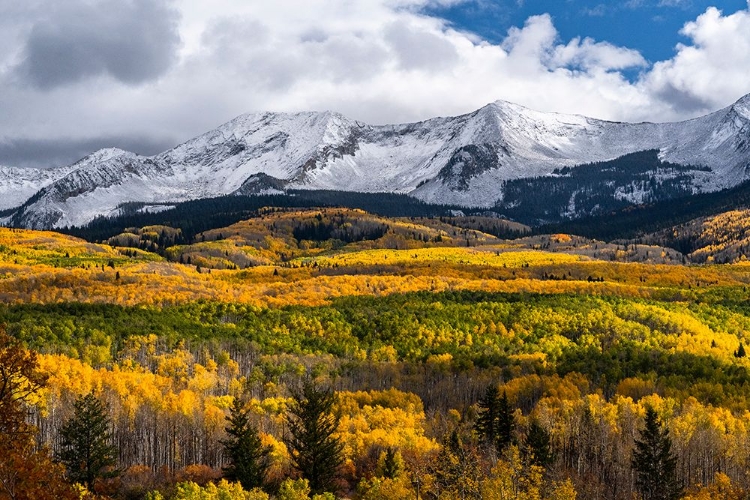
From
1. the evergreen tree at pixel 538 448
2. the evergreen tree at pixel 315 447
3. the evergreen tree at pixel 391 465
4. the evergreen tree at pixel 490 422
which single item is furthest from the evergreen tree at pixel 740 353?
the evergreen tree at pixel 315 447

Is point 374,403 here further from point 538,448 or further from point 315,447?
point 315,447

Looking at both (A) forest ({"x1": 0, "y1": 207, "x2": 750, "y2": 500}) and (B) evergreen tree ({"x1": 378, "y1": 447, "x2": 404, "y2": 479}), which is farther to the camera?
(B) evergreen tree ({"x1": 378, "y1": 447, "x2": 404, "y2": 479})

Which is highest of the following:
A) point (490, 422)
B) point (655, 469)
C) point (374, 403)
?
point (490, 422)

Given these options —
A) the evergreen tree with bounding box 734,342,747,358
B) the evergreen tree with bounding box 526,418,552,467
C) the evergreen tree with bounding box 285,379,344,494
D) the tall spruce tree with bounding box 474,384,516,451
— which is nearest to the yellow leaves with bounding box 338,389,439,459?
the tall spruce tree with bounding box 474,384,516,451

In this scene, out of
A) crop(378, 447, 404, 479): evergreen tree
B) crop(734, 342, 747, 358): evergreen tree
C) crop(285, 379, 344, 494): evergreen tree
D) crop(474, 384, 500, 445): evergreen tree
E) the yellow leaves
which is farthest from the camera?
crop(734, 342, 747, 358): evergreen tree

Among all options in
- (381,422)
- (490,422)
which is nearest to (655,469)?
(490,422)

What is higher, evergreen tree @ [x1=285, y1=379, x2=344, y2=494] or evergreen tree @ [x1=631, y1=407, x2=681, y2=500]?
evergreen tree @ [x1=285, y1=379, x2=344, y2=494]

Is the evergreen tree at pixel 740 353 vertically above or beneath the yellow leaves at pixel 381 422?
above

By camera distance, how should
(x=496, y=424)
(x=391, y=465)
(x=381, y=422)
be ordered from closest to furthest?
(x=391, y=465) → (x=496, y=424) → (x=381, y=422)

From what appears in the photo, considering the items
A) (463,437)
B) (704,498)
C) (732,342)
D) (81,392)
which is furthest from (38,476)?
(732,342)

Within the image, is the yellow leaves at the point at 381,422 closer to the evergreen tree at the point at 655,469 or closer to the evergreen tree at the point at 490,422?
the evergreen tree at the point at 490,422

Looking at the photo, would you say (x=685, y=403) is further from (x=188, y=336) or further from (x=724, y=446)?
(x=188, y=336)

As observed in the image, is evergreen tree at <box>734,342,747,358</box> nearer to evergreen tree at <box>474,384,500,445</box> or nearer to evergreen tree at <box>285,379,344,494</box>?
evergreen tree at <box>474,384,500,445</box>

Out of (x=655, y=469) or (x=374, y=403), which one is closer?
(x=655, y=469)
